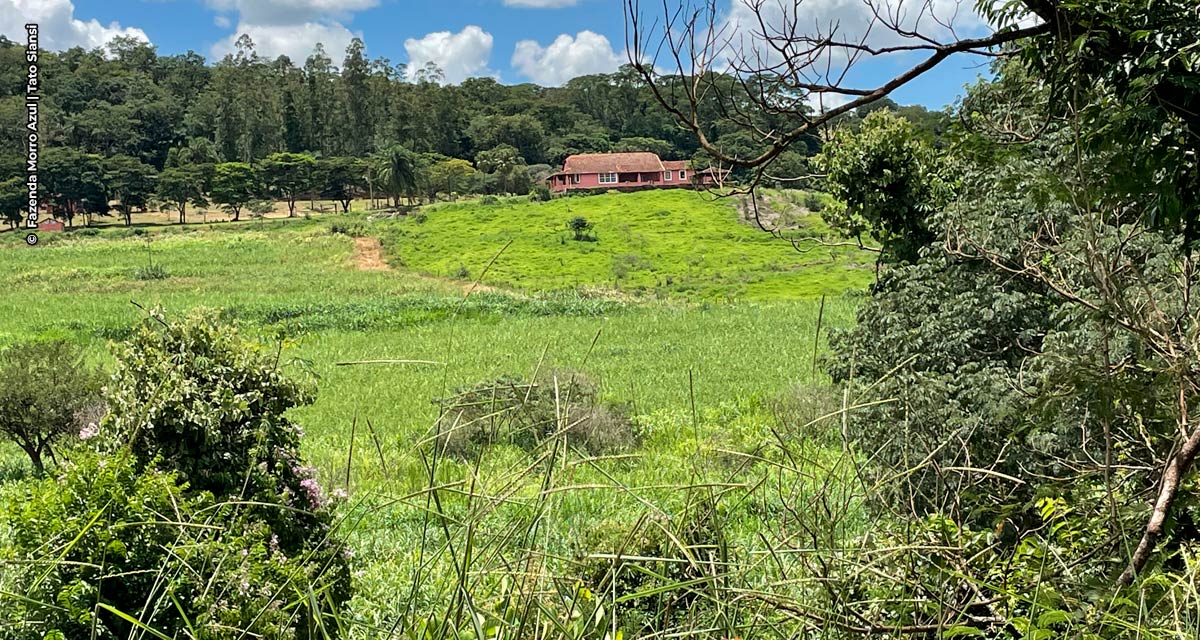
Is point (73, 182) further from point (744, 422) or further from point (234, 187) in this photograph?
point (744, 422)

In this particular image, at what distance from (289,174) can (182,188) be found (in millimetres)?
7671

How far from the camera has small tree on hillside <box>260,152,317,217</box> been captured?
6012 cm

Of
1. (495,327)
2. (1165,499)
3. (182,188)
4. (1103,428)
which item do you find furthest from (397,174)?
(1165,499)

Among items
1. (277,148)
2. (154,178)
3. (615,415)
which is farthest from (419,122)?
(615,415)

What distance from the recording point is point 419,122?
73.1m

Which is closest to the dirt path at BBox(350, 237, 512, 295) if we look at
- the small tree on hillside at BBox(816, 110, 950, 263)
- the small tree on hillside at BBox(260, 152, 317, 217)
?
the small tree on hillside at BBox(260, 152, 317, 217)

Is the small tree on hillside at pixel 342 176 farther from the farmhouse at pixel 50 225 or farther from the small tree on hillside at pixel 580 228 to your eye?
the small tree on hillside at pixel 580 228

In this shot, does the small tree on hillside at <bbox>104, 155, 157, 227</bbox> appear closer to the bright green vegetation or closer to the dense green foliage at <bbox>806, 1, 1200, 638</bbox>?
the bright green vegetation

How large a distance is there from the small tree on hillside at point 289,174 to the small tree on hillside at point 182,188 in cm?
476

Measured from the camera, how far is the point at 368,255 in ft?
129

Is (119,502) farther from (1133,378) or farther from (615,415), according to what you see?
(615,415)

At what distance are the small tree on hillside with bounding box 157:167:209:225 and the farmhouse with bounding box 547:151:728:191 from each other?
938 inches

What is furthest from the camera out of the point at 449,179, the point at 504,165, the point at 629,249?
the point at 504,165

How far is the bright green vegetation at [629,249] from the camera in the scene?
107ft
